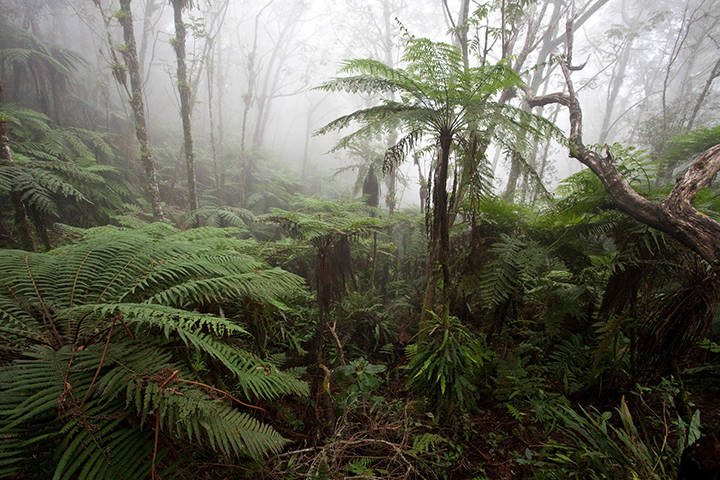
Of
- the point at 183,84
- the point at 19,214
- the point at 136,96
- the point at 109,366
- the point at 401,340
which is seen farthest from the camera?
the point at 183,84

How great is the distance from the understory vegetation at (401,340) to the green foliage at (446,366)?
0.02 m

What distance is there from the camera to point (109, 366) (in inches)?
42.6

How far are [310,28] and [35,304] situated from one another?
6840cm

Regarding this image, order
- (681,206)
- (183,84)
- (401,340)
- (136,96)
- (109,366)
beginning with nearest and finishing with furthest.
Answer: (109,366) → (681,206) → (401,340) → (136,96) → (183,84)

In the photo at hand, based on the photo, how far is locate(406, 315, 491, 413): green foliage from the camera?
200 cm

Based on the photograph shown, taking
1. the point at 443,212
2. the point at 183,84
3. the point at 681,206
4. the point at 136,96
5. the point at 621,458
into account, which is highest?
the point at 183,84

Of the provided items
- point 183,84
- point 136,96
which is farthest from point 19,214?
point 183,84

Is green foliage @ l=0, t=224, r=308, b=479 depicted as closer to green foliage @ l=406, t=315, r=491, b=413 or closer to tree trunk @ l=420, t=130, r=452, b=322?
green foliage @ l=406, t=315, r=491, b=413

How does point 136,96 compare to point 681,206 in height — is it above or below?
above

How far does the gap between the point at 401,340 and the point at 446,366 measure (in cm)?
115

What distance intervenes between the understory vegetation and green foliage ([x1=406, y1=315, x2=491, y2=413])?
2cm

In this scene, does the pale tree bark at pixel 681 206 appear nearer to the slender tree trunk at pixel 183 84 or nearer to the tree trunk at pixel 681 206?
the tree trunk at pixel 681 206

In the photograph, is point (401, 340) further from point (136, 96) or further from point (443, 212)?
point (136, 96)

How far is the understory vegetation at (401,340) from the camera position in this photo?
1009mm
